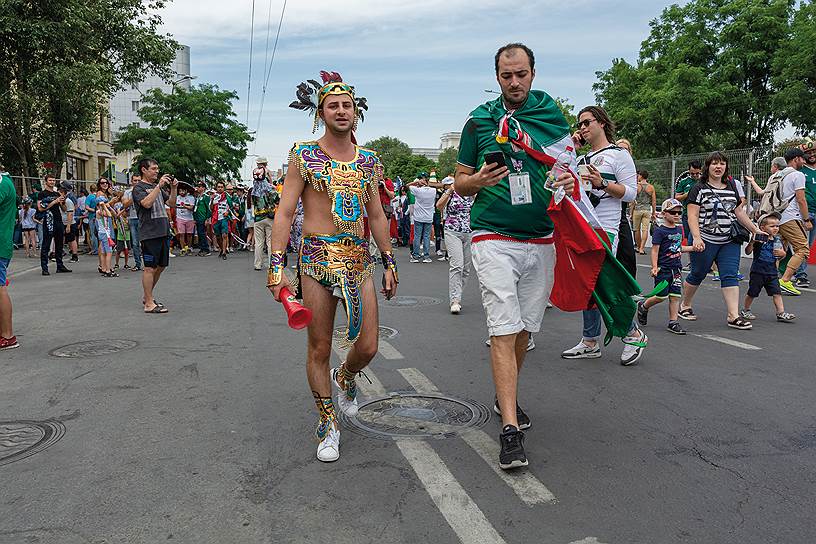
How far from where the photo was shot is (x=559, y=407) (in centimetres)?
472

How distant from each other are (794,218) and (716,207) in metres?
3.09

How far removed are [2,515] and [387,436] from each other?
1982mm

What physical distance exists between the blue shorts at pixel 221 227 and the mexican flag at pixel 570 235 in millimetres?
15651

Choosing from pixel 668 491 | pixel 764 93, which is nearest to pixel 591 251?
pixel 668 491

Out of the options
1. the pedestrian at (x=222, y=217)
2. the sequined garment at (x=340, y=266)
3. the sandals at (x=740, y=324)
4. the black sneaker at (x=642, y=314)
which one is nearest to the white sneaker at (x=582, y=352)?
the black sneaker at (x=642, y=314)

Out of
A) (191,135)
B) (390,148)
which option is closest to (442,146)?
(390,148)

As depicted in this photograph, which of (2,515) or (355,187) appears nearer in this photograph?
(2,515)

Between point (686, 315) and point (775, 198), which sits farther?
point (775, 198)

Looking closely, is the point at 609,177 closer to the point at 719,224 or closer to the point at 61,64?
the point at 719,224

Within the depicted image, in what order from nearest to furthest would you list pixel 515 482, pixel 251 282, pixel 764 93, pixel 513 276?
1. pixel 515 482
2. pixel 513 276
3. pixel 251 282
4. pixel 764 93

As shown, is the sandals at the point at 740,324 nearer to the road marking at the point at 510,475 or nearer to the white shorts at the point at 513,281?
the white shorts at the point at 513,281

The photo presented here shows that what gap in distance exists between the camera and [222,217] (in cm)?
1923

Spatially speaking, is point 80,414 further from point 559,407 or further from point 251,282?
point 251,282

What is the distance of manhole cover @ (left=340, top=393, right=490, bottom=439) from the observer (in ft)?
13.8
